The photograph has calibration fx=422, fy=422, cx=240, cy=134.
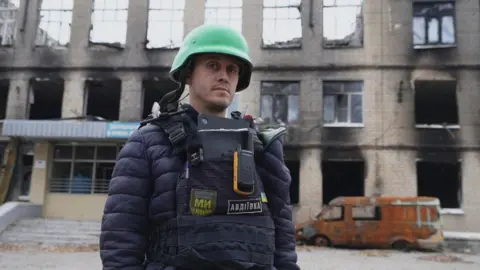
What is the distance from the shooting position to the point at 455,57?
54.2 ft

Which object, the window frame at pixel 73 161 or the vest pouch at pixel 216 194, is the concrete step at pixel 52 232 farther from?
the vest pouch at pixel 216 194

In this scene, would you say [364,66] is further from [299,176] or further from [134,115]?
[134,115]

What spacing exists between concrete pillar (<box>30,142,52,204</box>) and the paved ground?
15.0 feet

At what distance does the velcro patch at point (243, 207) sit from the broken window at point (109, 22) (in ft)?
58.3

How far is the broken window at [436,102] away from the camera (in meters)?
17.1

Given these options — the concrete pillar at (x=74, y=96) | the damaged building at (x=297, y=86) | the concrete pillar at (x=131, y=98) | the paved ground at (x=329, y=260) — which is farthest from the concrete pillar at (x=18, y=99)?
the paved ground at (x=329, y=260)

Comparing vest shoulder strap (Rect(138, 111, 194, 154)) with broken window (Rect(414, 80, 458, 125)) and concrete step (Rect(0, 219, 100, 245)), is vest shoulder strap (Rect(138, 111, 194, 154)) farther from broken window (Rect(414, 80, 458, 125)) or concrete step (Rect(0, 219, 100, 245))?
broken window (Rect(414, 80, 458, 125))

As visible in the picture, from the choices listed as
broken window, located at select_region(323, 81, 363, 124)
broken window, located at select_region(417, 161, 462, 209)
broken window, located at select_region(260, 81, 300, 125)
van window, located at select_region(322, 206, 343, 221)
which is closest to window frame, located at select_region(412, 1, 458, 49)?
broken window, located at select_region(323, 81, 363, 124)

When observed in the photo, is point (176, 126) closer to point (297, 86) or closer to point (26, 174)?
point (297, 86)

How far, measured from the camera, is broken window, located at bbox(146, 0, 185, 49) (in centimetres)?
1800

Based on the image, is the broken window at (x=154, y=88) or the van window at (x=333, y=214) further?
the broken window at (x=154, y=88)

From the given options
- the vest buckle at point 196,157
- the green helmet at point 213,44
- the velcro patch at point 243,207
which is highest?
the green helmet at point 213,44

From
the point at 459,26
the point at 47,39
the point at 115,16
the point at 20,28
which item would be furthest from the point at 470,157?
the point at 20,28

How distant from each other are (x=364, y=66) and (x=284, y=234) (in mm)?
16069
